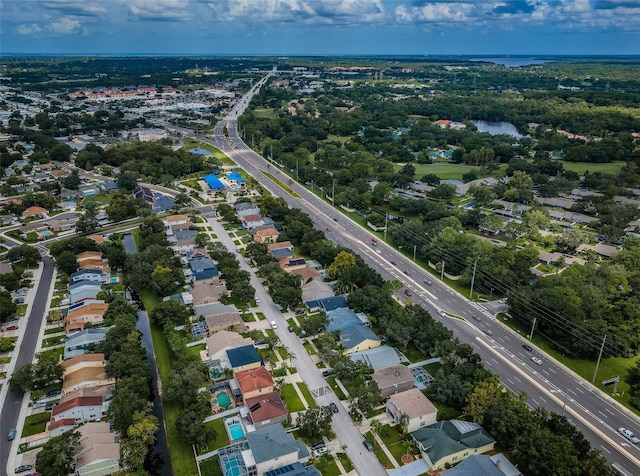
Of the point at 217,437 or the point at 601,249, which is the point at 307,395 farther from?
the point at 601,249

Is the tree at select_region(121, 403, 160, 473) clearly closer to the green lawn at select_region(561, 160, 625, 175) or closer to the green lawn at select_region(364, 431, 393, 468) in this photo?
the green lawn at select_region(364, 431, 393, 468)

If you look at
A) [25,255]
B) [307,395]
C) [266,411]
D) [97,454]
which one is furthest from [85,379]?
[25,255]

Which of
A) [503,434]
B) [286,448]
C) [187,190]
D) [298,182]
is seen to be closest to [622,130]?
[298,182]

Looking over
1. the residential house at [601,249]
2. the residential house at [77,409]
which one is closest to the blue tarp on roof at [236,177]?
the residential house at [77,409]

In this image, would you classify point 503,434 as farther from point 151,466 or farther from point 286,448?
point 151,466

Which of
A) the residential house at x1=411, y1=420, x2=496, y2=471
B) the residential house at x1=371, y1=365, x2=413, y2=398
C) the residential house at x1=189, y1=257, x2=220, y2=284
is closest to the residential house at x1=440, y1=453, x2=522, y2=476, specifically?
the residential house at x1=411, y1=420, x2=496, y2=471
